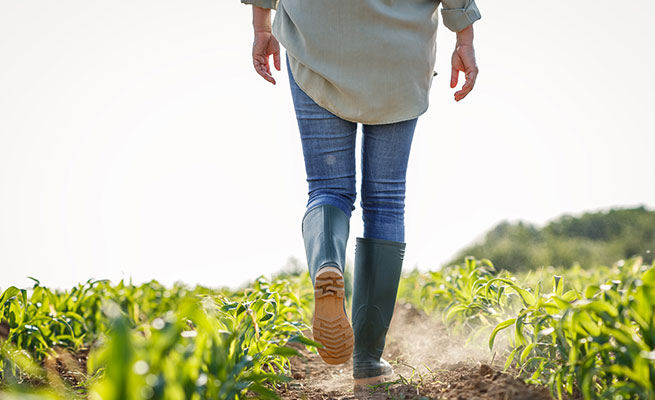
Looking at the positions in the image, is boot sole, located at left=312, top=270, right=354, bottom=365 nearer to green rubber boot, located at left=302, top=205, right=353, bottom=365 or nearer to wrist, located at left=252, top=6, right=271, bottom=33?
green rubber boot, located at left=302, top=205, right=353, bottom=365

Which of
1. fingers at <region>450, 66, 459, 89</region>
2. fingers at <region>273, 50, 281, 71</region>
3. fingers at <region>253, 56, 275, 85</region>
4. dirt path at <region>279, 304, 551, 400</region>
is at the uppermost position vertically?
fingers at <region>273, 50, 281, 71</region>

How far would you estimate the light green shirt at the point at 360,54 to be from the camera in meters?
2.01

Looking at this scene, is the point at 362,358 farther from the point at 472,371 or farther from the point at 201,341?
the point at 201,341

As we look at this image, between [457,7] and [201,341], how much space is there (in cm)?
152

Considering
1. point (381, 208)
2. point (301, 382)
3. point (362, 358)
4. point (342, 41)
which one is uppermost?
point (342, 41)

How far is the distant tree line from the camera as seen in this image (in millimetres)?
18219

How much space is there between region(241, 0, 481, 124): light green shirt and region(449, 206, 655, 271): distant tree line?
15891 mm

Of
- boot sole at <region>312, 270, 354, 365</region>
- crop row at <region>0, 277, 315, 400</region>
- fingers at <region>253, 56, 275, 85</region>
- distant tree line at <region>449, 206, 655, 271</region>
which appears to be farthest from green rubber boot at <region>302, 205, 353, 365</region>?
distant tree line at <region>449, 206, 655, 271</region>

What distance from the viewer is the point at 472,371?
182 cm

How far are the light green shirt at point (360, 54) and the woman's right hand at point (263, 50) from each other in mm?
259

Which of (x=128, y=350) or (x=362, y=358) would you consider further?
(x=362, y=358)

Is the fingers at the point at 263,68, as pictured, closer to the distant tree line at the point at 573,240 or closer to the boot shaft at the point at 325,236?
the boot shaft at the point at 325,236

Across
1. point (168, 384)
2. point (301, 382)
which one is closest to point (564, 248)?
point (301, 382)

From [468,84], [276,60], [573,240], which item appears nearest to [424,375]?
[468,84]
